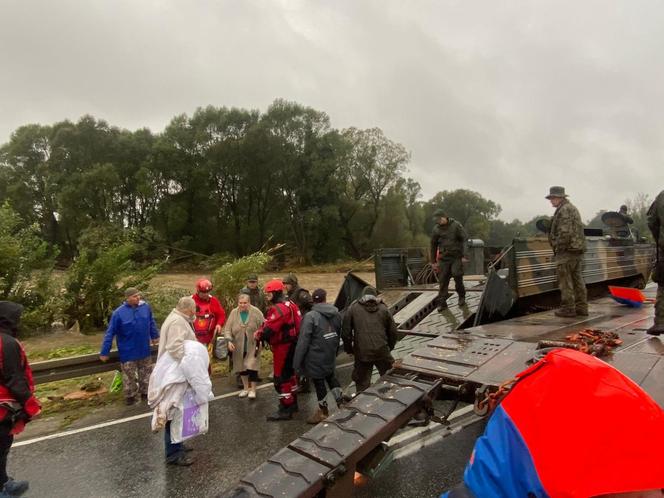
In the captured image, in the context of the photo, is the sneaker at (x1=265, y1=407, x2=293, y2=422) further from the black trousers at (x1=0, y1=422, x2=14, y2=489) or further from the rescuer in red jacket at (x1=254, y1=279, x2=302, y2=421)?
the black trousers at (x1=0, y1=422, x2=14, y2=489)

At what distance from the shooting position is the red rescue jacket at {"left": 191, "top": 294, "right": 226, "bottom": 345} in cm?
661

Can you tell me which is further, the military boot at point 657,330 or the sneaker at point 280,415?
the sneaker at point 280,415

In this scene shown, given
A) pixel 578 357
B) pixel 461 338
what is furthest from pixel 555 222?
pixel 578 357

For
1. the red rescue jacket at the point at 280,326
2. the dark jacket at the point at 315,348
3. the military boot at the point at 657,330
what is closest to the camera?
the military boot at the point at 657,330

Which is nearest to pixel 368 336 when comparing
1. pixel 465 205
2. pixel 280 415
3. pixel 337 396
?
pixel 337 396

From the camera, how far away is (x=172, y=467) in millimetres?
4223

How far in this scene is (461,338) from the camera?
173 inches

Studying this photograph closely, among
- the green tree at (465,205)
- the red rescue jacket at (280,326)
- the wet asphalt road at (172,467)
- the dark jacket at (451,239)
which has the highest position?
the green tree at (465,205)

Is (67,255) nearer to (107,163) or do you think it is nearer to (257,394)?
(107,163)

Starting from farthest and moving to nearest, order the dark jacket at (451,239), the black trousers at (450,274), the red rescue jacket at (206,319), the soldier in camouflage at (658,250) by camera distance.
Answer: the dark jacket at (451,239) → the black trousers at (450,274) → the red rescue jacket at (206,319) → the soldier in camouflage at (658,250)

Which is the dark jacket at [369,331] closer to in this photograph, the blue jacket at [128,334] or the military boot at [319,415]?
the military boot at [319,415]

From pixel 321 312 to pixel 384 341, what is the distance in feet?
2.54

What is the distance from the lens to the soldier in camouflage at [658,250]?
4.54 metres

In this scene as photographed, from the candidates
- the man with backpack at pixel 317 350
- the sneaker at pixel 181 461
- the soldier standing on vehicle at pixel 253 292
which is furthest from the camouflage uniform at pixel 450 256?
the sneaker at pixel 181 461
